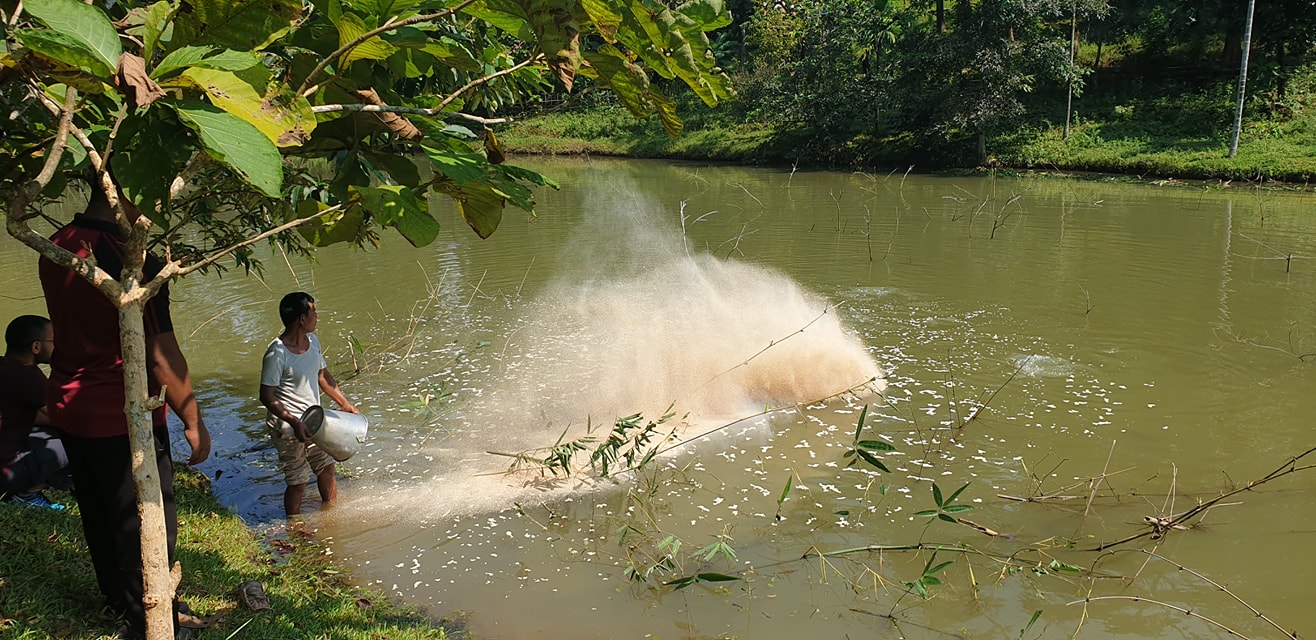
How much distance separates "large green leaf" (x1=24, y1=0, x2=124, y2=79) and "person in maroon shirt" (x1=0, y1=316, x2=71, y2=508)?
3554 millimetres

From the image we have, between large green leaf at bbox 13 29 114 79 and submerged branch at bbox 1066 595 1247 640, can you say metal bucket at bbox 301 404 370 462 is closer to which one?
large green leaf at bbox 13 29 114 79

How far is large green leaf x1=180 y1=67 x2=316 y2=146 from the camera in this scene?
5.51ft

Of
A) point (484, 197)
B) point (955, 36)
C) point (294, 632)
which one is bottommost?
point (294, 632)

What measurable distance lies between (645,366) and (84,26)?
Answer: 661 cm

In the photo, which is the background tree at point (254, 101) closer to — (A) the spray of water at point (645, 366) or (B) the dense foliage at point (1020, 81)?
(A) the spray of water at point (645, 366)

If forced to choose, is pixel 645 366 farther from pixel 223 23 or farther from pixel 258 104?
pixel 258 104

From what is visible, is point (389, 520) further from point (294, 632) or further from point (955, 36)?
point (955, 36)

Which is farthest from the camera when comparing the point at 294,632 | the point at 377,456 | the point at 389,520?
the point at 377,456

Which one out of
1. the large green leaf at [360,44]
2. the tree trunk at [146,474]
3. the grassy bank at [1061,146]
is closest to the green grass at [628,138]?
the grassy bank at [1061,146]

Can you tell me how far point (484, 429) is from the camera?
6875 millimetres

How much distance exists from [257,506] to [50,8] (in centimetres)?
459

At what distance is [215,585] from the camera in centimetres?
395

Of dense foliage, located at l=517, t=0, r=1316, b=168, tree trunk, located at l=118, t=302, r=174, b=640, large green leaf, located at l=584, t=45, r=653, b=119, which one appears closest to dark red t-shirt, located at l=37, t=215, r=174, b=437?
tree trunk, located at l=118, t=302, r=174, b=640

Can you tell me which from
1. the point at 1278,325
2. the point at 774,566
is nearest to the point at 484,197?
the point at 774,566
